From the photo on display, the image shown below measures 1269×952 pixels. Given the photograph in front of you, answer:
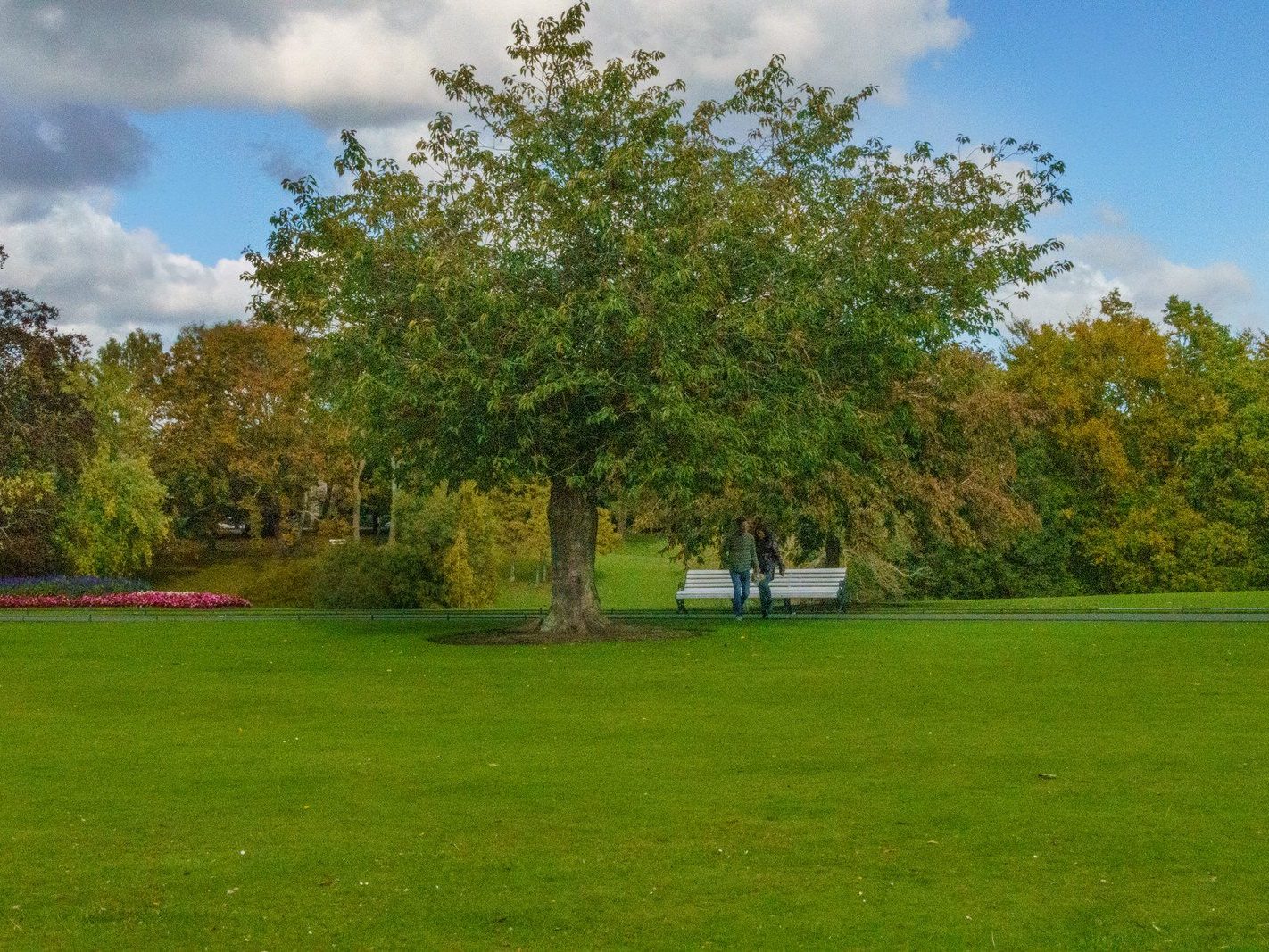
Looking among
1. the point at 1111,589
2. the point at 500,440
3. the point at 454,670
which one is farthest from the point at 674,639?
the point at 1111,589

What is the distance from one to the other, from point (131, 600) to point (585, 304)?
855 inches

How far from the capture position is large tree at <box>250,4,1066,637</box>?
22500 millimetres

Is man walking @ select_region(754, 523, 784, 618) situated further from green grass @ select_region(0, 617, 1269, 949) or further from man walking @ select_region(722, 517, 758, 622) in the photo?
green grass @ select_region(0, 617, 1269, 949)

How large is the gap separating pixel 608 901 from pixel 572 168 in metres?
17.7

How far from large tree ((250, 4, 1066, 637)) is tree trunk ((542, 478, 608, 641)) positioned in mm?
43

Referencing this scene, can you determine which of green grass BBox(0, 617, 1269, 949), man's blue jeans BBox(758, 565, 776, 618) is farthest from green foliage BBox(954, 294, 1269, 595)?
green grass BBox(0, 617, 1269, 949)

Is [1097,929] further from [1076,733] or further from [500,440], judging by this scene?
[500,440]

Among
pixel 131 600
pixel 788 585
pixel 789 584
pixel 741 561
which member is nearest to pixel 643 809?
pixel 741 561

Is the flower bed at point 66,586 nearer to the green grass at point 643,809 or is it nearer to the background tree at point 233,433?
the background tree at point 233,433

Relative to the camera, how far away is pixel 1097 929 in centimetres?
689

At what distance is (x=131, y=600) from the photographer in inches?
1553

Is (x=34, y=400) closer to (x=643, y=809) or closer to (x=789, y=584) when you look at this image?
(x=789, y=584)

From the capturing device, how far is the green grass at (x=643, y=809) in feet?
23.4

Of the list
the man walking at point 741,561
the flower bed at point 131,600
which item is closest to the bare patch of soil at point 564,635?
the man walking at point 741,561
